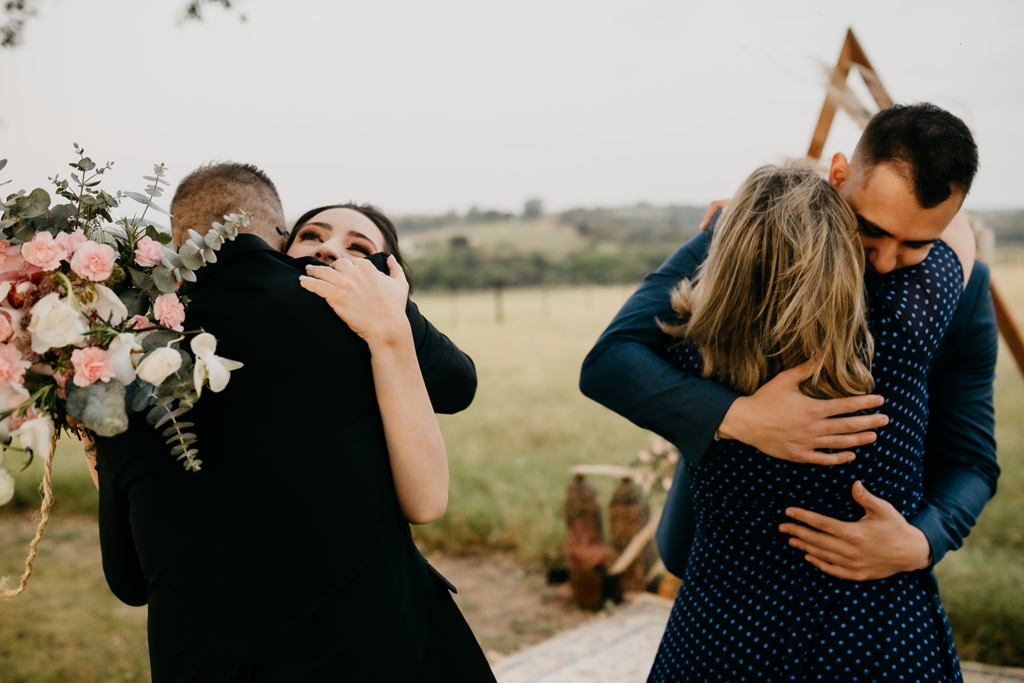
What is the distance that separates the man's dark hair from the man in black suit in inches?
52.8

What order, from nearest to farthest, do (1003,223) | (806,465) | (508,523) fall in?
(806,465) → (1003,223) → (508,523)

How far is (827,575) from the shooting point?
5.02ft

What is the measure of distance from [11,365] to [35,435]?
0.41 feet

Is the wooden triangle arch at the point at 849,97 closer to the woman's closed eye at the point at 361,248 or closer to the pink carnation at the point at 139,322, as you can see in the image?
the woman's closed eye at the point at 361,248

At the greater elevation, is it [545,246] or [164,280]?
[164,280]

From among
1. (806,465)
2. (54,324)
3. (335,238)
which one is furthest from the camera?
(335,238)

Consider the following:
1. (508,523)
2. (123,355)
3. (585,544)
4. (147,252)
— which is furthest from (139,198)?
(508,523)

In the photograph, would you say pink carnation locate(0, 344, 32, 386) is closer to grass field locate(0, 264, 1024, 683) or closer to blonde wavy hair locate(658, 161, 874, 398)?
grass field locate(0, 264, 1024, 683)

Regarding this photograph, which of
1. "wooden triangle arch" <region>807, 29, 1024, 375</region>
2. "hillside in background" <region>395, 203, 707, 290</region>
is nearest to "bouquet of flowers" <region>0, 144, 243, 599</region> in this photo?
"wooden triangle arch" <region>807, 29, 1024, 375</region>

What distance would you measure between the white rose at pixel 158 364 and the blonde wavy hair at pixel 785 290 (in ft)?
3.61

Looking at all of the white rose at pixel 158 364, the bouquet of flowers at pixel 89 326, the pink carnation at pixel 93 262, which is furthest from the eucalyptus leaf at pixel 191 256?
the white rose at pixel 158 364

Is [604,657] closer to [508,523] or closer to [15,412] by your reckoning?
[508,523]

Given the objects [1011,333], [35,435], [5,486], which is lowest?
[1011,333]

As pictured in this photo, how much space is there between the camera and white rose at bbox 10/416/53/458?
3.56 feet
